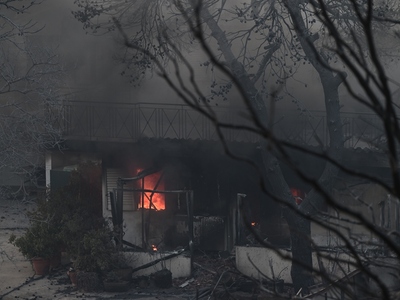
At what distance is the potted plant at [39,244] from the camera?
50.0ft

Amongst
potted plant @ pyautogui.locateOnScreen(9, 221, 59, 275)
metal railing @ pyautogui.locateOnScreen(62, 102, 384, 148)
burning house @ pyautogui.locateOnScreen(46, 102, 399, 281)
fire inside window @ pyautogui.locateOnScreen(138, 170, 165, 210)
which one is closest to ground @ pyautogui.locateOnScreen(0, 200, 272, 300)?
potted plant @ pyautogui.locateOnScreen(9, 221, 59, 275)

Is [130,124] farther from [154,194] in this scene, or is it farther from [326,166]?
[326,166]

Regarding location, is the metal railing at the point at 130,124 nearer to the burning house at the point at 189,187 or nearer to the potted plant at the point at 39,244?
the burning house at the point at 189,187

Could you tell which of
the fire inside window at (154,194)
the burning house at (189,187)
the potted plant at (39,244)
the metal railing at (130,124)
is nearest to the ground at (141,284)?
the potted plant at (39,244)

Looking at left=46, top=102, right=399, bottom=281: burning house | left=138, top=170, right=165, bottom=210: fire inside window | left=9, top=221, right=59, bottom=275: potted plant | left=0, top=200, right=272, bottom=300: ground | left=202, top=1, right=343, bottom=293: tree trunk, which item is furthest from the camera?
left=138, top=170, right=165, bottom=210: fire inside window

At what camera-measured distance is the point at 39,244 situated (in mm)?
15188

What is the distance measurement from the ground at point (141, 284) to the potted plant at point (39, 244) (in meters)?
0.30

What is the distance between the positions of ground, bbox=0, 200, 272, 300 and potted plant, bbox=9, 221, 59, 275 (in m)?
0.30

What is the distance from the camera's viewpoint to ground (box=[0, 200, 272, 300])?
12.8 metres

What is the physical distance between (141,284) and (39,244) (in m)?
2.57

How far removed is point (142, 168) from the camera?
16.4m

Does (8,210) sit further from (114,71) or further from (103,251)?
(103,251)

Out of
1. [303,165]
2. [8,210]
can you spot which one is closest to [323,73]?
[303,165]

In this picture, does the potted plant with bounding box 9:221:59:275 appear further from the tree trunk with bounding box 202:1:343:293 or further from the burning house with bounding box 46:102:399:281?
the tree trunk with bounding box 202:1:343:293
